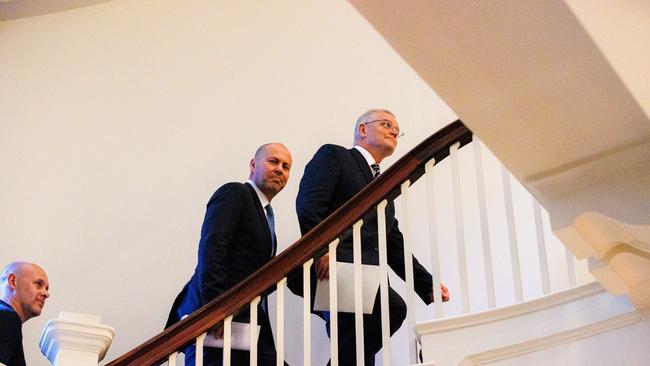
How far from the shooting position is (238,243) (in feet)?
13.9

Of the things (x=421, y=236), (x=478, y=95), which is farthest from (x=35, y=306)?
(x=478, y=95)

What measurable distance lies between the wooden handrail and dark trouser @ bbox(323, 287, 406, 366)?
0.43 metres

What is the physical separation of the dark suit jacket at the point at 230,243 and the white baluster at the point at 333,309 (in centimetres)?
50

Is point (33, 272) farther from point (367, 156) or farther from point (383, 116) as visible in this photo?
point (383, 116)

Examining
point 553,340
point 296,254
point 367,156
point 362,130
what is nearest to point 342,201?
point 367,156

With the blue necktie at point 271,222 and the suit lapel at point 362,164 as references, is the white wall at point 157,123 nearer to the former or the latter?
the suit lapel at point 362,164

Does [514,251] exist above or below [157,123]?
below

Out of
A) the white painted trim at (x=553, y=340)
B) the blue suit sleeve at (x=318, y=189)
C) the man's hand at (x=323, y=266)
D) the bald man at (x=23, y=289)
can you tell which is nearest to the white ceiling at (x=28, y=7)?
the bald man at (x=23, y=289)

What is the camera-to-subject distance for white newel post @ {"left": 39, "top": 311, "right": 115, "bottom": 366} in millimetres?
3520

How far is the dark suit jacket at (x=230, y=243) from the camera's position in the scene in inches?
160

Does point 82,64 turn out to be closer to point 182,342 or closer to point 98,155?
point 98,155

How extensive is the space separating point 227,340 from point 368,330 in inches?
28.6

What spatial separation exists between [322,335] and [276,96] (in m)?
1.56

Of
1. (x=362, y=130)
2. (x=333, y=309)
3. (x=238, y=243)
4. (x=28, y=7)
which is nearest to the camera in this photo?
(x=333, y=309)
